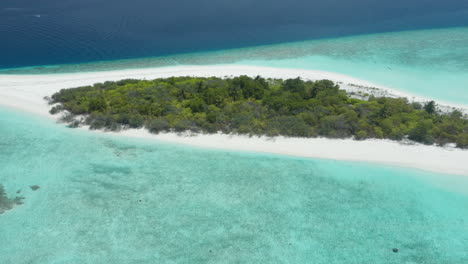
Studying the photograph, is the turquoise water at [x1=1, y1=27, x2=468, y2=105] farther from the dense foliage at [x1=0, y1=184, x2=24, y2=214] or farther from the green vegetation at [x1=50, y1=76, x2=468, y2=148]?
the dense foliage at [x1=0, y1=184, x2=24, y2=214]

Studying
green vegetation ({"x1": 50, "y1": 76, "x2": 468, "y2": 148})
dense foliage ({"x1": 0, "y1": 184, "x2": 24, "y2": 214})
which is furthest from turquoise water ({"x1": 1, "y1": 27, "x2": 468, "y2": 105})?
dense foliage ({"x1": 0, "y1": 184, "x2": 24, "y2": 214})

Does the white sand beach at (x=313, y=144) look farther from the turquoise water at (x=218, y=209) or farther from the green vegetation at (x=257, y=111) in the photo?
the turquoise water at (x=218, y=209)

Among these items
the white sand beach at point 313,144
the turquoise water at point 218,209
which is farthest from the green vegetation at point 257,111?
the turquoise water at point 218,209

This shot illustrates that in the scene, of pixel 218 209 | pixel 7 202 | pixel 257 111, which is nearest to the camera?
pixel 218 209

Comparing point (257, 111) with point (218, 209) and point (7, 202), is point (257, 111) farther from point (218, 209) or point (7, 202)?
point (7, 202)

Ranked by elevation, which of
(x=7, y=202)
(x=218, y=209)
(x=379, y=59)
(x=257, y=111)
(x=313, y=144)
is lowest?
(x=7, y=202)

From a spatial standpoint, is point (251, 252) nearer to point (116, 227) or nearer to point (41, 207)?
point (116, 227)

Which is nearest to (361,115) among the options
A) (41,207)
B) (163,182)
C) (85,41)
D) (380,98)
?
(380,98)

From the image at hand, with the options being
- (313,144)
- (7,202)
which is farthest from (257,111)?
(7,202)
